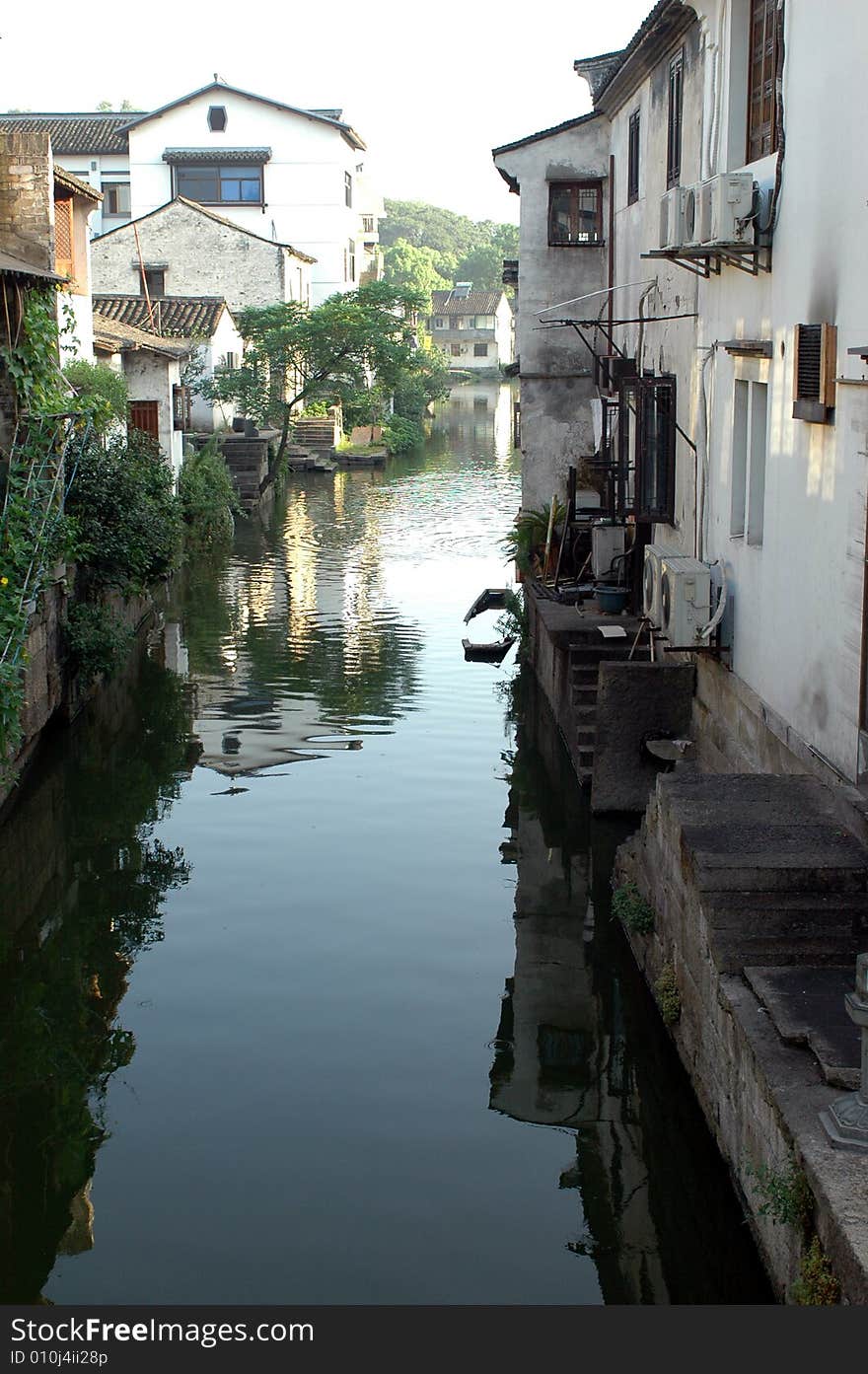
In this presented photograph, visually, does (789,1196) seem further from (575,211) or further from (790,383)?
(575,211)

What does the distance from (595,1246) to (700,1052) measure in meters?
1.47

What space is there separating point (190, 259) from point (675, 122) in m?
37.3

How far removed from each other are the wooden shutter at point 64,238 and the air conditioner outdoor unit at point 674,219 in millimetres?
11823

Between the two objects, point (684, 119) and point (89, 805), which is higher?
point (684, 119)

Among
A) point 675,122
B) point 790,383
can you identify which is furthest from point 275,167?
point 790,383

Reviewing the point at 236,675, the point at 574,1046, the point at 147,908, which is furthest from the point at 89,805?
the point at 574,1046

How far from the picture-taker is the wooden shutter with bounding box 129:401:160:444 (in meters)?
30.1

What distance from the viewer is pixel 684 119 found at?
15.9m

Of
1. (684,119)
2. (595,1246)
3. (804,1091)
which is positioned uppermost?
(684,119)

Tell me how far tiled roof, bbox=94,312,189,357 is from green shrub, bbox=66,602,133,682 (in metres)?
10.3

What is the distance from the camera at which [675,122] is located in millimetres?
16734

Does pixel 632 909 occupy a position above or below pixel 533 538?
below

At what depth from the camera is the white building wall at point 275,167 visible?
6016 centimetres

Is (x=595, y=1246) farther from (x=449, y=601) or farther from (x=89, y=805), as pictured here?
(x=449, y=601)
